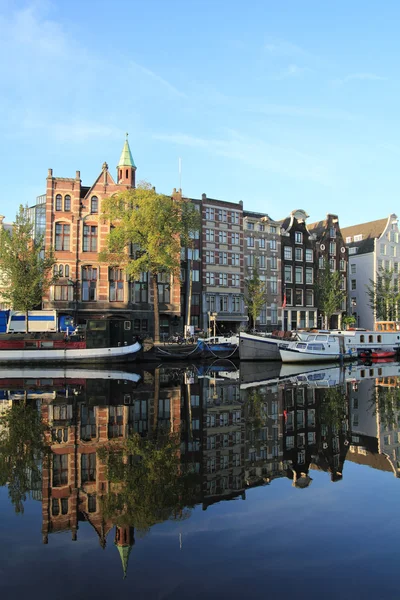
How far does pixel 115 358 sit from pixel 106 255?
14.4m

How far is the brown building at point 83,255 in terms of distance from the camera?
5491 cm

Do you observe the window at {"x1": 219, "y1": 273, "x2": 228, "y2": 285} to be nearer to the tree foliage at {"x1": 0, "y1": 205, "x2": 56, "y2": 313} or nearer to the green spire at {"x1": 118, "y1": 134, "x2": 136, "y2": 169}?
the green spire at {"x1": 118, "y1": 134, "x2": 136, "y2": 169}

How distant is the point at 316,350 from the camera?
48.5 meters

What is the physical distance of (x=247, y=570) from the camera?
22.3 ft

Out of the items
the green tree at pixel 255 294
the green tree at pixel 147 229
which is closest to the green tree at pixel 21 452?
the green tree at pixel 147 229

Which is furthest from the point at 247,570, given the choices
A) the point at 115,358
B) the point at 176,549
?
the point at 115,358

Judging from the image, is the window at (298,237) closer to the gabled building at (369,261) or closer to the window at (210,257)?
the gabled building at (369,261)

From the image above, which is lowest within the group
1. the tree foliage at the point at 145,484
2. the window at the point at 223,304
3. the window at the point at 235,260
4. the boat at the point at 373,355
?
the boat at the point at 373,355

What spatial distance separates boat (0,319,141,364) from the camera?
42906 millimetres

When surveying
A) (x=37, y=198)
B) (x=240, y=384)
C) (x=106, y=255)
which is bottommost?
(x=240, y=384)

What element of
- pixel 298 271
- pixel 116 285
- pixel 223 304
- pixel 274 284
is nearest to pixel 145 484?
pixel 116 285

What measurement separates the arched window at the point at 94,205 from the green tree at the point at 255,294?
2327 centimetres

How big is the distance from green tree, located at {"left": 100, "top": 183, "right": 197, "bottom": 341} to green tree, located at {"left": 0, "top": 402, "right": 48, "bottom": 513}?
33.4 meters

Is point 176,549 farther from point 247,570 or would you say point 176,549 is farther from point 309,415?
point 309,415
